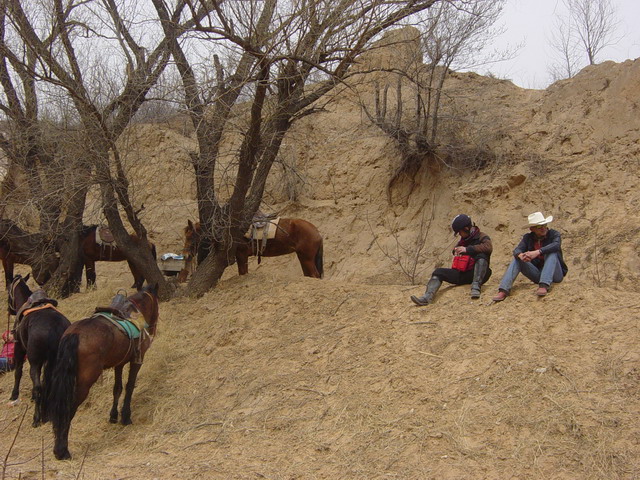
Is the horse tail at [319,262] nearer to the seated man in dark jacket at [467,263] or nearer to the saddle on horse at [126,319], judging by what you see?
the seated man in dark jacket at [467,263]

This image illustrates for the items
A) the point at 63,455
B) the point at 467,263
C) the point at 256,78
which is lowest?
the point at 63,455

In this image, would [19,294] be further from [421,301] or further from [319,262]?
[319,262]

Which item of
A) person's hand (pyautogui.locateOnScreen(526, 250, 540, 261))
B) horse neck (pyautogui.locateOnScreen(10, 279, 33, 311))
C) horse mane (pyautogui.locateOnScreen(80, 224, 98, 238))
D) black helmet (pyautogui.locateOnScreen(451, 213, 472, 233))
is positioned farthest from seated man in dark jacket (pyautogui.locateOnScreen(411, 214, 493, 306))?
horse mane (pyautogui.locateOnScreen(80, 224, 98, 238))

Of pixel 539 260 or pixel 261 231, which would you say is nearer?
pixel 539 260

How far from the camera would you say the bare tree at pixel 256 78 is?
923 cm

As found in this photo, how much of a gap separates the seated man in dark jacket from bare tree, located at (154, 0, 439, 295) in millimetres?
3186

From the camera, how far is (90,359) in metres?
6.93

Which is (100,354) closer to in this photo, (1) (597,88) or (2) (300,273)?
(2) (300,273)

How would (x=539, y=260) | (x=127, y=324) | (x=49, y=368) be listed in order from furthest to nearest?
(x=539, y=260), (x=127, y=324), (x=49, y=368)

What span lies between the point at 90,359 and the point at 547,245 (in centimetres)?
595

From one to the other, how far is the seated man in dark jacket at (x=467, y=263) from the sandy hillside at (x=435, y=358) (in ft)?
0.63

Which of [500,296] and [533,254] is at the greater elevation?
[533,254]

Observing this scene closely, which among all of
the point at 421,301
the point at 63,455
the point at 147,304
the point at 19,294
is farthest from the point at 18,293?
the point at 421,301

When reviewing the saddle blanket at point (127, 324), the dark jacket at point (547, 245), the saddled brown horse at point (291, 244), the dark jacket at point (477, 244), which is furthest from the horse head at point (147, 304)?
the dark jacket at point (547, 245)
